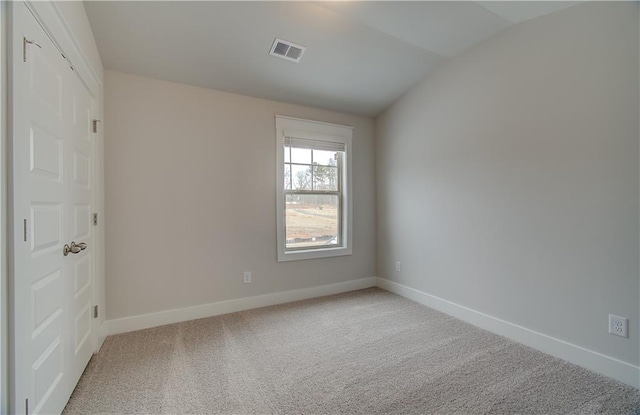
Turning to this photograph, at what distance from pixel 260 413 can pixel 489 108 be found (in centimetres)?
302

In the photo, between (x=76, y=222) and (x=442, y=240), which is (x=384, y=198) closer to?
(x=442, y=240)

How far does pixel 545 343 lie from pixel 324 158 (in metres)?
2.86

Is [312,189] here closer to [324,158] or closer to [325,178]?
[325,178]

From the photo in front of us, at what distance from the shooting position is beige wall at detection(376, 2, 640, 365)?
193 centimetres

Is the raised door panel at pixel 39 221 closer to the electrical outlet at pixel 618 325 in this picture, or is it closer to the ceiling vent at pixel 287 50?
the ceiling vent at pixel 287 50

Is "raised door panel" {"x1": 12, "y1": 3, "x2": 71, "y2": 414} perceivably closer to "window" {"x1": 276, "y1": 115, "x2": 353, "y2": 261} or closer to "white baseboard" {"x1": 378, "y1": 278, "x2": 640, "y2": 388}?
"window" {"x1": 276, "y1": 115, "x2": 353, "y2": 261}

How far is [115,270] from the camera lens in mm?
2566

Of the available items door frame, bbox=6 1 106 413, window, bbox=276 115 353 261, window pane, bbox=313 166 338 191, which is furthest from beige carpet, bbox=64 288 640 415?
window pane, bbox=313 166 338 191

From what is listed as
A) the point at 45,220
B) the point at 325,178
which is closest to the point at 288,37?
the point at 325,178

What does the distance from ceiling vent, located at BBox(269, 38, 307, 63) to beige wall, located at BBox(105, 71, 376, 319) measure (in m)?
0.68

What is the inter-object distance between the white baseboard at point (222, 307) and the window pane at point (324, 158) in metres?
1.60

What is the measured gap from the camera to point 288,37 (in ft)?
8.18

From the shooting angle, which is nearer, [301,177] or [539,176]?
[539,176]

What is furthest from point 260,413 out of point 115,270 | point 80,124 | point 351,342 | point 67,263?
point 80,124
